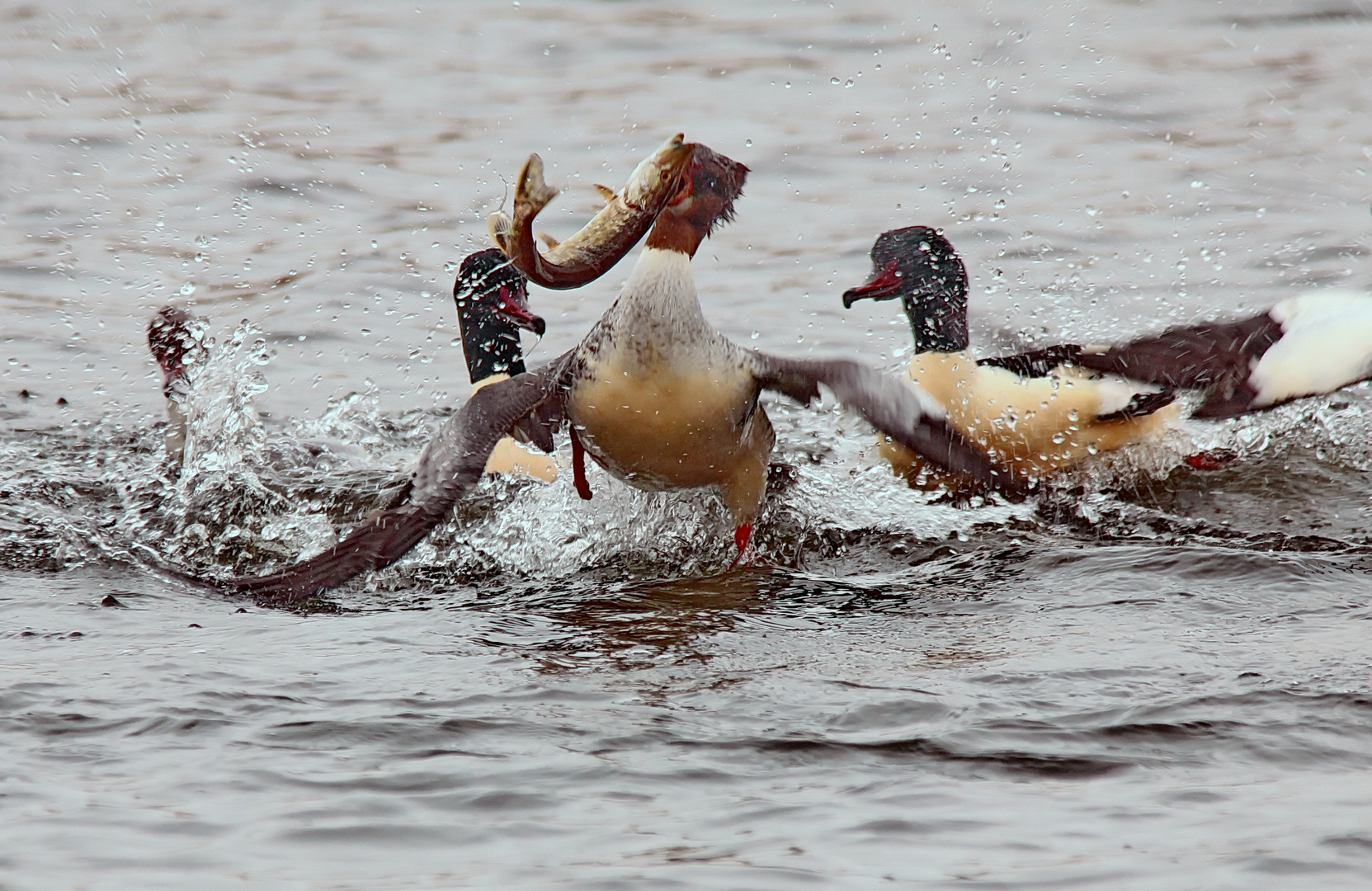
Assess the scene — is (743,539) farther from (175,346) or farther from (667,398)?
(175,346)

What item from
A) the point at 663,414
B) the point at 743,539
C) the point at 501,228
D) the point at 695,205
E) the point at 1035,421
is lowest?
the point at 743,539

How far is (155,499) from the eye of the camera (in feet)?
21.9

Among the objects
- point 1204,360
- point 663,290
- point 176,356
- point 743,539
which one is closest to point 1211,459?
point 1204,360

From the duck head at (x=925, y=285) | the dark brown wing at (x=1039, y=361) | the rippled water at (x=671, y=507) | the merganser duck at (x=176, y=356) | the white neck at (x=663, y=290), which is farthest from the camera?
the merganser duck at (x=176, y=356)

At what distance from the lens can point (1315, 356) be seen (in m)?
6.47

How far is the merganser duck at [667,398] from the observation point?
517cm

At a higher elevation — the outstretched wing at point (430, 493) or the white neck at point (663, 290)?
the white neck at point (663, 290)

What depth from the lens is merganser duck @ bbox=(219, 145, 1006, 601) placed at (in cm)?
517

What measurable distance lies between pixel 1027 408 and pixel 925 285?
928 millimetres

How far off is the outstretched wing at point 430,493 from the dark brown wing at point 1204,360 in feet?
8.06

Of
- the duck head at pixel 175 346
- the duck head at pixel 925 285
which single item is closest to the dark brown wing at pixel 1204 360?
the duck head at pixel 925 285

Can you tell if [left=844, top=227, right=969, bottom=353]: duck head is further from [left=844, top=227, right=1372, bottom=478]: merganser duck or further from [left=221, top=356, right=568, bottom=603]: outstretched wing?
[left=221, top=356, right=568, bottom=603]: outstretched wing

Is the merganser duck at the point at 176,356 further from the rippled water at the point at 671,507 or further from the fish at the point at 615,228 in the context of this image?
the fish at the point at 615,228

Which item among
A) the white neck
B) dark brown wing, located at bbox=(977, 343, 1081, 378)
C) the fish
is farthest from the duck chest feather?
dark brown wing, located at bbox=(977, 343, 1081, 378)
